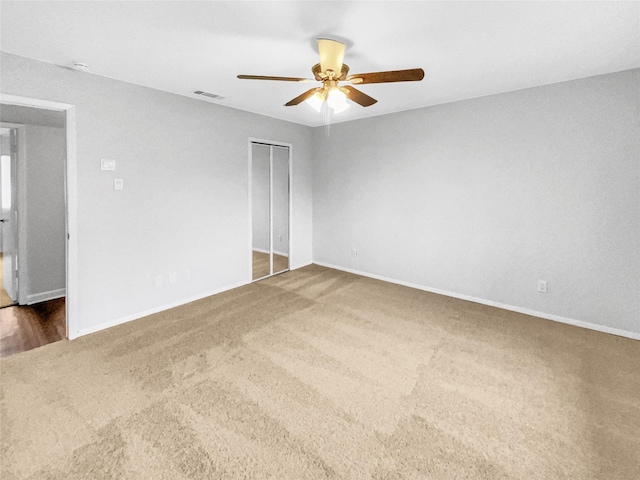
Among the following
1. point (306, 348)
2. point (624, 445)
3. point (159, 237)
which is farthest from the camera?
point (159, 237)

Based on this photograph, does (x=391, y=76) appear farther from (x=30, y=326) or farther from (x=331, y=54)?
(x=30, y=326)

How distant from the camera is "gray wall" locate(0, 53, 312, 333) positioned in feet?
9.81

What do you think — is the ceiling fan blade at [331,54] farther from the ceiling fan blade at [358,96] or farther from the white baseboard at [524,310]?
the white baseboard at [524,310]

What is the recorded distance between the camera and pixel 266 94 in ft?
12.1

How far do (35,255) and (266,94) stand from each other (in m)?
3.57

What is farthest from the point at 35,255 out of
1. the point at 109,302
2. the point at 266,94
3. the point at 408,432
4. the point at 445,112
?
the point at 445,112

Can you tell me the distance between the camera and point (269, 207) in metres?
4.97

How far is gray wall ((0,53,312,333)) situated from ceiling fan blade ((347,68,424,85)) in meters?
2.30

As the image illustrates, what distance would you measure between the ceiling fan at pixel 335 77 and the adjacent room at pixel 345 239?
0.07ft

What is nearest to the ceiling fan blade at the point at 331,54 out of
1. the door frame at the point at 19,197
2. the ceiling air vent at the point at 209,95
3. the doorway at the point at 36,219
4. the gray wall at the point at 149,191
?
the ceiling air vent at the point at 209,95

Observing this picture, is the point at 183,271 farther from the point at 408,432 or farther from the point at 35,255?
the point at 408,432

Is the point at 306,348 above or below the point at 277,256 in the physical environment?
below

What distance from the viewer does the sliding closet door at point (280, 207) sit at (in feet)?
16.5

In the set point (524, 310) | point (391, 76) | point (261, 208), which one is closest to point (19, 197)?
point (261, 208)
